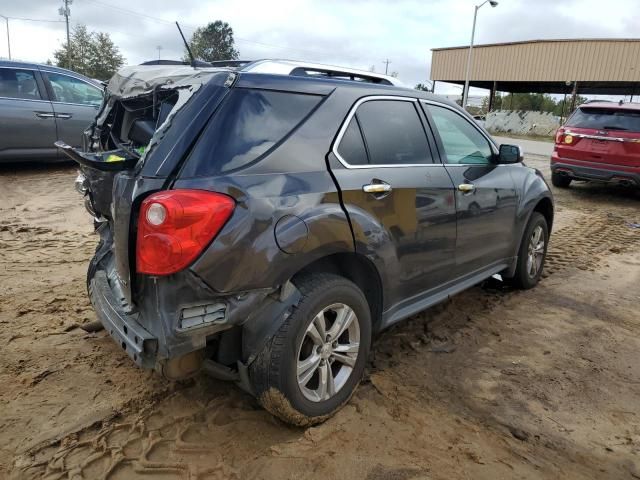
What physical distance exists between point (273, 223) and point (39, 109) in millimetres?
7613

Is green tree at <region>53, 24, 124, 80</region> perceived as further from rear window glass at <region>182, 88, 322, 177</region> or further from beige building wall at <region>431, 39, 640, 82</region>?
rear window glass at <region>182, 88, 322, 177</region>

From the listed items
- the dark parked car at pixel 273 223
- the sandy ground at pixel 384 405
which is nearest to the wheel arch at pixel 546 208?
the sandy ground at pixel 384 405

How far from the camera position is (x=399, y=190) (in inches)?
115

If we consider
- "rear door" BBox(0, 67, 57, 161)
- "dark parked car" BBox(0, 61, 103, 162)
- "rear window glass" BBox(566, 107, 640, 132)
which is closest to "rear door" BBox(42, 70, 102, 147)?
"dark parked car" BBox(0, 61, 103, 162)

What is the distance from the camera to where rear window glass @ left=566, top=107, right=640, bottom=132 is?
28.7 ft

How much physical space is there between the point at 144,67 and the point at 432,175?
2.00 m

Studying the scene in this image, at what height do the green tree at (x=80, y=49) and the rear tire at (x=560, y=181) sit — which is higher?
the green tree at (x=80, y=49)

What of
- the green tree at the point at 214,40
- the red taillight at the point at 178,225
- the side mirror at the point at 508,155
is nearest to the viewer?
the red taillight at the point at 178,225

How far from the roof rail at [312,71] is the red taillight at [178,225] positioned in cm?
76

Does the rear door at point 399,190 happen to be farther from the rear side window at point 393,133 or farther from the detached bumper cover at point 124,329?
the detached bumper cover at point 124,329

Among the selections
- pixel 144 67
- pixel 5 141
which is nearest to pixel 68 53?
pixel 5 141

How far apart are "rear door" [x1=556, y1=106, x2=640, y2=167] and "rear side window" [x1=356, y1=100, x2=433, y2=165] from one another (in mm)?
7023

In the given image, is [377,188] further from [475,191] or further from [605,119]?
[605,119]

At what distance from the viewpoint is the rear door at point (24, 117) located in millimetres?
7891
